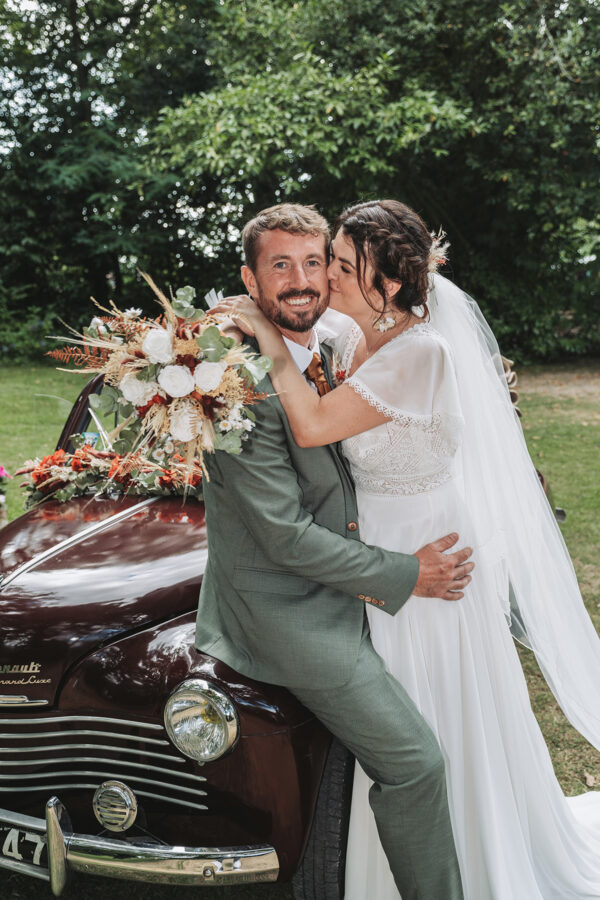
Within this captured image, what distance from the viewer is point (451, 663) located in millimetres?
2324

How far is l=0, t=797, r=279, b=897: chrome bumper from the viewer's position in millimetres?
2027

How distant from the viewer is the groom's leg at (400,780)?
2.05 meters

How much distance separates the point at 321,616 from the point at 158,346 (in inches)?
33.6

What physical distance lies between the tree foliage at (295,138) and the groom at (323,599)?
9006 millimetres

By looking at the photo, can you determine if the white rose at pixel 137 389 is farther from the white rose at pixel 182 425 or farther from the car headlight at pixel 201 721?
the car headlight at pixel 201 721

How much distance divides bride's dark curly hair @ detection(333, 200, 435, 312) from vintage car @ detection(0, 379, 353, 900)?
1.16 meters

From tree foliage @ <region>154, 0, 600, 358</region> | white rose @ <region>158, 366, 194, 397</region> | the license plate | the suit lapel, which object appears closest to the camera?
white rose @ <region>158, 366, 194, 397</region>

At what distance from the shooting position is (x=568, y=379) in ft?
40.9

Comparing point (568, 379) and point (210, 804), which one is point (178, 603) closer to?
point (210, 804)

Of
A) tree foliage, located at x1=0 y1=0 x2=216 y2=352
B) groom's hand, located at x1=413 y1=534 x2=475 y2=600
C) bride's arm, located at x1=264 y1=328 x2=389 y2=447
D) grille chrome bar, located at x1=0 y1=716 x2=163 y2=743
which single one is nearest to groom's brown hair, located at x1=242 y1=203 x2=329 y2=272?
bride's arm, located at x1=264 y1=328 x2=389 y2=447

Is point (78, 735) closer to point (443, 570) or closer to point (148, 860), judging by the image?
point (148, 860)

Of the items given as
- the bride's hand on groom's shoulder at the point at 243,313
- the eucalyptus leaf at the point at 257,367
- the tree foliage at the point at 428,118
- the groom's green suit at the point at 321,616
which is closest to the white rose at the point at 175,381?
the eucalyptus leaf at the point at 257,367

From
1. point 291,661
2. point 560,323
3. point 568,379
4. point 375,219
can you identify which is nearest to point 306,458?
point 291,661

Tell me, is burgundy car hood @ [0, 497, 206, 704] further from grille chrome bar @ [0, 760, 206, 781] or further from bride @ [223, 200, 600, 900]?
bride @ [223, 200, 600, 900]
